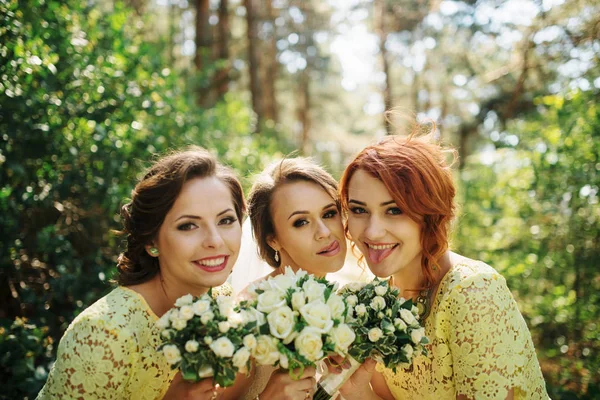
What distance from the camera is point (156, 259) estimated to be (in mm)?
2990

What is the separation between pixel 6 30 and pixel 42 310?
7.31 feet

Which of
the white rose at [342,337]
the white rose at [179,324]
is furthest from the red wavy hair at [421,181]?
the white rose at [179,324]

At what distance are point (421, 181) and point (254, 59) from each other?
12.5 metres

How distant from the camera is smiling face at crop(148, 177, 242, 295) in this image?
2713 millimetres

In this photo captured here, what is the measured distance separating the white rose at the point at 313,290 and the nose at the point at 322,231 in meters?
1.05

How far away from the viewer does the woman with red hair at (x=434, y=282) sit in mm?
2479

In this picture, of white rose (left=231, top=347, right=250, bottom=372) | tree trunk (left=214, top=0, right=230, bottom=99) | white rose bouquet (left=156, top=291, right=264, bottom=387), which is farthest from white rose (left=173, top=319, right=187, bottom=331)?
tree trunk (left=214, top=0, right=230, bottom=99)

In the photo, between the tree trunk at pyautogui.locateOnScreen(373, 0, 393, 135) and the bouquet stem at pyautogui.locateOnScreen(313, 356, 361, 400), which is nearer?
the bouquet stem at pyautogui.locateOnScreen(313, 356, 361, 400)

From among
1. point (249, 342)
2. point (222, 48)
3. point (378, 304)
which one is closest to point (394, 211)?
point (378, 304)

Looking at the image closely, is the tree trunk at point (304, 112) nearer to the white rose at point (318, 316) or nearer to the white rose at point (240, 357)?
the white rose at point (318, 316)

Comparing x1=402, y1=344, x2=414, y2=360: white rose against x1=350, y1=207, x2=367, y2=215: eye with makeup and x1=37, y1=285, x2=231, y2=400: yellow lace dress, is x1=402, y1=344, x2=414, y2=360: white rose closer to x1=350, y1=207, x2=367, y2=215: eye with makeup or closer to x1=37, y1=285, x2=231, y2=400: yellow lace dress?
x1=350, y1=207, x2=367, y2=215: eye with makeup

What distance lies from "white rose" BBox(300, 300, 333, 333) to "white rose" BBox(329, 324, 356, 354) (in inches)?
2.2

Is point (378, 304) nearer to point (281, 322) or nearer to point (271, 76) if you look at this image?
point (281, 322)

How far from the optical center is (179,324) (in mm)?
2029
